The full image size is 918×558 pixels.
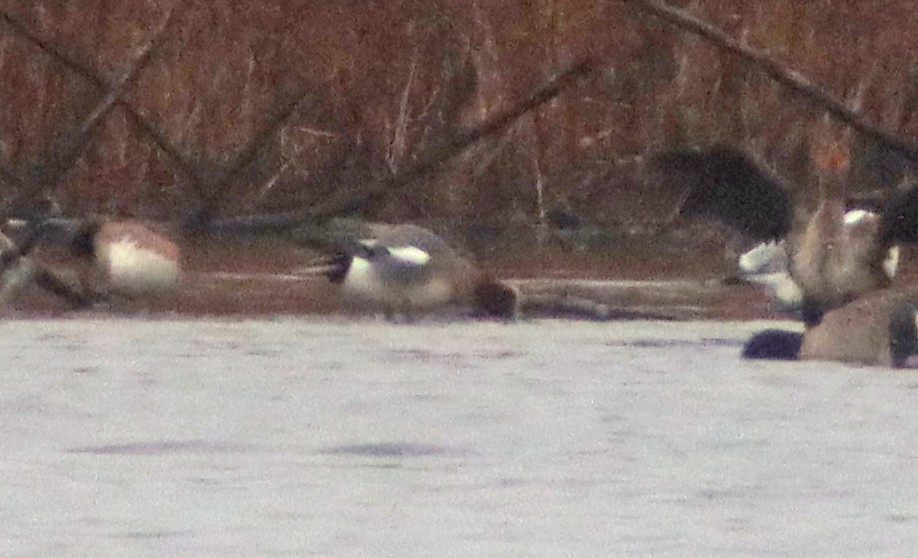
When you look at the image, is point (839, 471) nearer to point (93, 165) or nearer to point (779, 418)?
point (779, 418)

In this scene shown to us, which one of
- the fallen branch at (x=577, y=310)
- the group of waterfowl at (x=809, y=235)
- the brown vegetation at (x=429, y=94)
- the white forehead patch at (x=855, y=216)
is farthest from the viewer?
the brown vegetation at (x=429, y=94)

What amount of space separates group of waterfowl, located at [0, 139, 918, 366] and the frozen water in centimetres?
83

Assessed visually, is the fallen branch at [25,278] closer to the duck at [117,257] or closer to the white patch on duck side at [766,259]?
the duck at [117,257]

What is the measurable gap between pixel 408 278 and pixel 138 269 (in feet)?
3.08

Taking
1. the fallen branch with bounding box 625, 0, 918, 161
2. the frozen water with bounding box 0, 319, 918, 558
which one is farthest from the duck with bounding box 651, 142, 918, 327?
the frozen water with bounding box 0, 319, 918, 558

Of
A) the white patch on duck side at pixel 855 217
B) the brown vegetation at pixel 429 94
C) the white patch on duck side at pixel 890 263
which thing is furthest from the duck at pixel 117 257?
the brown vegetation at pixel 429 94

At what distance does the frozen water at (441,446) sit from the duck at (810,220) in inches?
28.6

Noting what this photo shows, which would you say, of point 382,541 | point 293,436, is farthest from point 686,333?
point 382,541

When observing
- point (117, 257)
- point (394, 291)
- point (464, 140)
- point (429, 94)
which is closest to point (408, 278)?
point (394, 291)

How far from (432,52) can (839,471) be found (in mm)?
9042

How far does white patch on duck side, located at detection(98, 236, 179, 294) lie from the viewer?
8.55 meters

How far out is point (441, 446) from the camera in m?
5.02

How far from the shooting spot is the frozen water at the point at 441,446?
4.09 metres

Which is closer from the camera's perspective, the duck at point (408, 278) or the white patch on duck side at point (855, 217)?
the white patch on duck side at point (855, 217)
